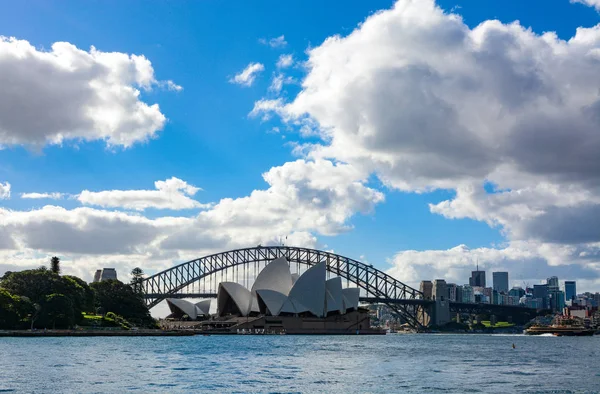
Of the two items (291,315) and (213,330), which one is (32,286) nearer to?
(213,330)

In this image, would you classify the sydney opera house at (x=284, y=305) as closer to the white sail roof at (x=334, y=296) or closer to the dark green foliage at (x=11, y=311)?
the white sail roof at (x=334, y=296)

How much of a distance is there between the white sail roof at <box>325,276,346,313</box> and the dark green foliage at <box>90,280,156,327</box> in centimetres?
4337

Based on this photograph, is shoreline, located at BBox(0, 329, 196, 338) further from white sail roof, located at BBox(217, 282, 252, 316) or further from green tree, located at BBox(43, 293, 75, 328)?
white sail roof, located at BBox(217, 282, 252, 316)

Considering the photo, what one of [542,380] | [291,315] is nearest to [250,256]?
[291,315]

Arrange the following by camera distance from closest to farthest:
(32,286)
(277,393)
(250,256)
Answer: (277,393) < (32,286) < (250,256)

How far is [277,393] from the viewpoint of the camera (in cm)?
3691

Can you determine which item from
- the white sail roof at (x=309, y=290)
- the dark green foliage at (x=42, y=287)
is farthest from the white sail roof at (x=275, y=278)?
the dark green foliage at (x=42, y=287)

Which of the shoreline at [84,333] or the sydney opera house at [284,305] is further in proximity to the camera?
the sydney opera house at [284,305]

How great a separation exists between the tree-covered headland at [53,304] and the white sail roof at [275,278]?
33062mm

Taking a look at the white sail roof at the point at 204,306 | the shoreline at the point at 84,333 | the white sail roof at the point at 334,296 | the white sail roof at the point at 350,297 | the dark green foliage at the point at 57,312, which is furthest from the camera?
the white sail roof at the point at 204,306

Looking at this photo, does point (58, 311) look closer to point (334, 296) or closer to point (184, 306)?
point (184, 306)

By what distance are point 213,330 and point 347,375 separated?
97889mm

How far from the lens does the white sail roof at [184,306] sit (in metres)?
165

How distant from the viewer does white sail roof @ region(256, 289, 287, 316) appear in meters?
149
